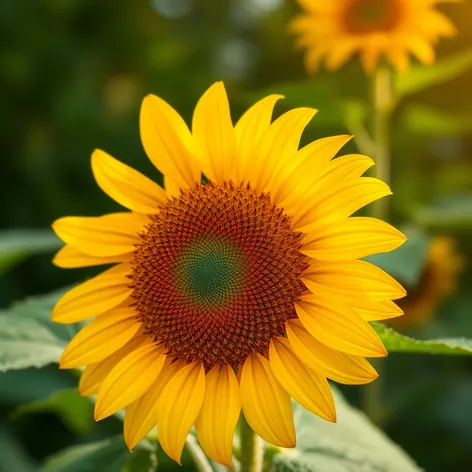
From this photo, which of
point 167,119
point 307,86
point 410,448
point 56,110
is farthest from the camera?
point 56,110

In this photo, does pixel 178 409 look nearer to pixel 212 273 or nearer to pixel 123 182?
pixel 212 273

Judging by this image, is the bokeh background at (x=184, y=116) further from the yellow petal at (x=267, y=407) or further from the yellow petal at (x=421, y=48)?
the yellow petal at (x=267, y=407)

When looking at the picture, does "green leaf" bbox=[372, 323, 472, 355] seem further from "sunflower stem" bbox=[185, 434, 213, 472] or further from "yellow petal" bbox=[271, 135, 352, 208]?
"sunflower stem" bbox=[185, 434, 213, 472]

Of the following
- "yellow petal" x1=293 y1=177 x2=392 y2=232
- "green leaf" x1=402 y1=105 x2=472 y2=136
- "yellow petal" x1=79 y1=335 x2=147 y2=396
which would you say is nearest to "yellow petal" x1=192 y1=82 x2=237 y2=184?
"yellow petal" x1=293 y1=177 x2=392 y2=232

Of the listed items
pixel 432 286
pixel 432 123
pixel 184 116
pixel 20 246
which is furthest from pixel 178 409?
pixel 184 116

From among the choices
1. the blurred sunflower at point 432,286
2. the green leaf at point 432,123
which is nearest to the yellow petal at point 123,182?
the green leaf at point 432,123

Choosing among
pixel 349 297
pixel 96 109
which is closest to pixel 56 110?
pixel 96 109

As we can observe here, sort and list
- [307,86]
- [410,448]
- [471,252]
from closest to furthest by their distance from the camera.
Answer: [307,86], [410,448], [471,252]

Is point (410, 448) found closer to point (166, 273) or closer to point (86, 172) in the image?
point (166, 273)

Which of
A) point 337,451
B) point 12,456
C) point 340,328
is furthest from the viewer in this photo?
point 12,456
